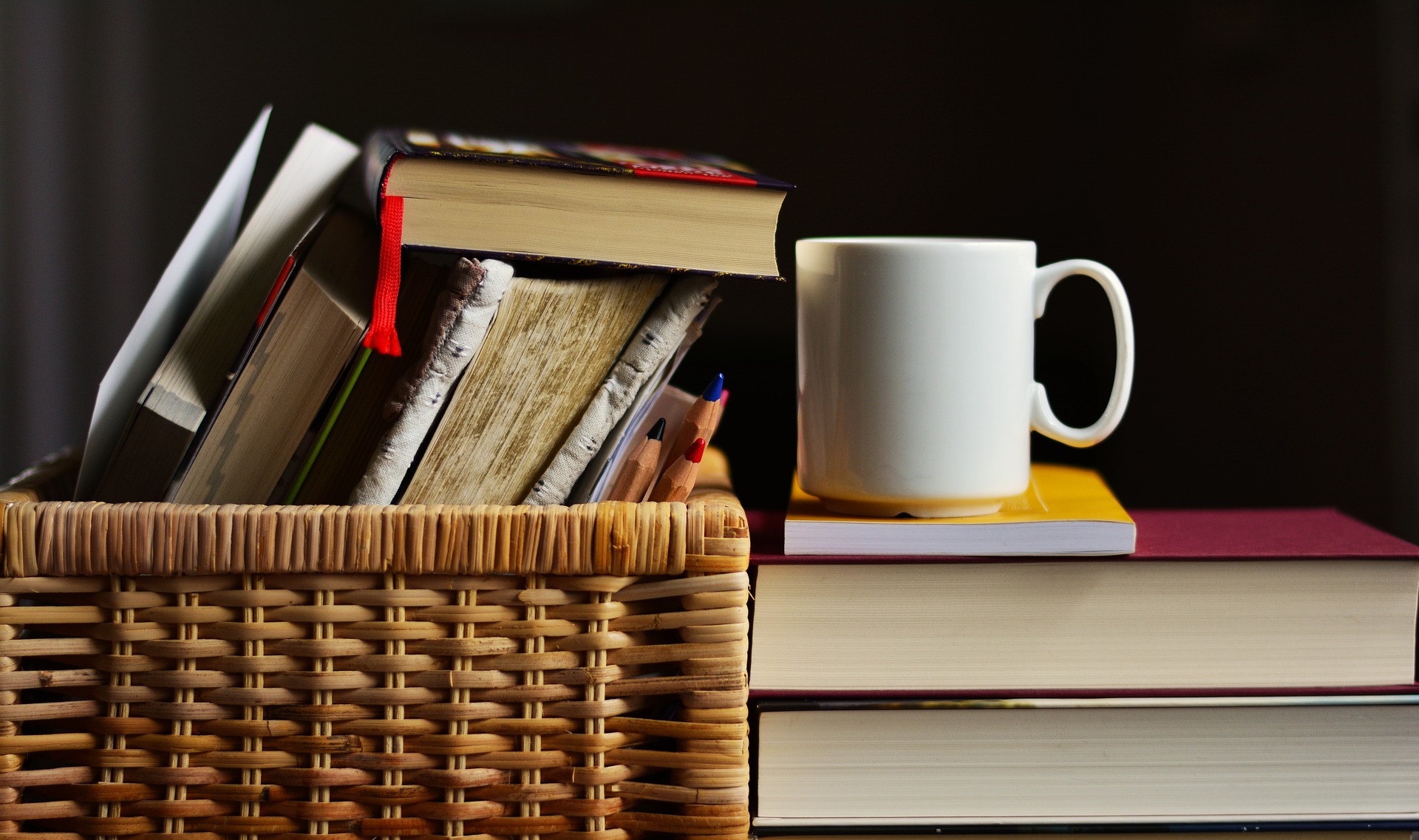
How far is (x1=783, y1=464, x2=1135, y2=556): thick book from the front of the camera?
1.74ft

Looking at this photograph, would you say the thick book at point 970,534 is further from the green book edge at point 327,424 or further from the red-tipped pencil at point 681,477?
the green book edge at point 327,424

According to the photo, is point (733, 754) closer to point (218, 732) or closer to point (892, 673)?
point (892, 673)

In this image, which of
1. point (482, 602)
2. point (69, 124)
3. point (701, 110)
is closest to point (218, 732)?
point (482, 602)

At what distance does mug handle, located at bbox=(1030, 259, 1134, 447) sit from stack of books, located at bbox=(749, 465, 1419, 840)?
0.20ft

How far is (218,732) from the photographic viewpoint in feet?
1.62

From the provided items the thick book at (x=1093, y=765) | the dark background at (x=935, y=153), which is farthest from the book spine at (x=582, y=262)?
the dark background at (x=935, y=153)

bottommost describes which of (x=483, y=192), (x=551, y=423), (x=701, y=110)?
(x=551, y=423)

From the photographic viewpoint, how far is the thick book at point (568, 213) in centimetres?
51

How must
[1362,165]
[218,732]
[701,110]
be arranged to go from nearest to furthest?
[218,732], [1362,165], [701,110]

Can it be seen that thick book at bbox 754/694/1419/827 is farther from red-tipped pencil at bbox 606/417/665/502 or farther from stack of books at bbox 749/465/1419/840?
red-tipped pencil at bbox 606/417/665/502

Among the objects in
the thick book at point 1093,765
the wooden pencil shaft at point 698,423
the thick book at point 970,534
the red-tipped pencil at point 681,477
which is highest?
the wooden pencil shaft at point 698,423

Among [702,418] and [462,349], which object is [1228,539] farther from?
[462,349]

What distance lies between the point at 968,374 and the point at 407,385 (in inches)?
11.1

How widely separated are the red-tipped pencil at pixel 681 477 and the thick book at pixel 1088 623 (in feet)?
0.17
